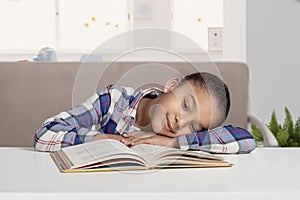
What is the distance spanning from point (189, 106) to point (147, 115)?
0.22 metres

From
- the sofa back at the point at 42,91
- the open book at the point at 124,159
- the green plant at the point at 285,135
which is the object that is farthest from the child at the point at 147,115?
the green plant at the point at 285,135

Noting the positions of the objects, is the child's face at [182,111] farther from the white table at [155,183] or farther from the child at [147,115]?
the white table at [155,183]

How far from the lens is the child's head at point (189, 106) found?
1042 mm

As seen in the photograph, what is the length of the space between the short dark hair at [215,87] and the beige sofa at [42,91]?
616 millimetres

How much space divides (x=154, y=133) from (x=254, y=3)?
2296mm

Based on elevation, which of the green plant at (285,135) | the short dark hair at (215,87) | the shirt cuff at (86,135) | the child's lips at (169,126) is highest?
the short dark hair at (215,87)

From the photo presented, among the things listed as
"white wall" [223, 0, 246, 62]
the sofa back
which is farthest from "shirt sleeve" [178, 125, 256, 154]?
"white wall" [223, 0, 246, 62]

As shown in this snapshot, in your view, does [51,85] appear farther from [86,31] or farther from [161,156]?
[86,31]

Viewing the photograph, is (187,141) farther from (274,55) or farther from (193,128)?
(274,55)

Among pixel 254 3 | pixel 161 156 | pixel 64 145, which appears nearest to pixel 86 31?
pixel 254 3

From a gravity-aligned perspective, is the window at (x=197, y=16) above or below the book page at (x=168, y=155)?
above

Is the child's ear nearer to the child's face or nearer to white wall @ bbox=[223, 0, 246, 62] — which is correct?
the child's face

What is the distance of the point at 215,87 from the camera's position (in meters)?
1.17

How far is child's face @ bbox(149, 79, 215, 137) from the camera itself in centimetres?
103
